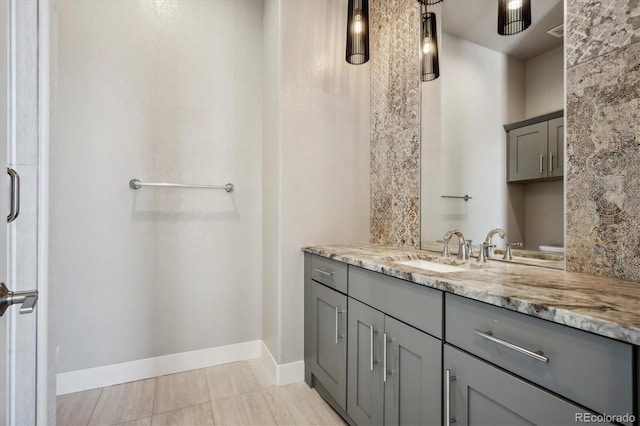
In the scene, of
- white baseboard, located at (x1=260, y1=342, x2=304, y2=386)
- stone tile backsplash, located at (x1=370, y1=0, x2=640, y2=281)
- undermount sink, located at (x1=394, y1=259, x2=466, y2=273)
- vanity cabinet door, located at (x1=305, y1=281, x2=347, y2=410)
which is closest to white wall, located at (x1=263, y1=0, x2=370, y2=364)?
white baseboard, located at (x1=260, y1=342, x2=304, y2=386)

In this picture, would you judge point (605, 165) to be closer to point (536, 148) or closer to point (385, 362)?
point (536, 148)

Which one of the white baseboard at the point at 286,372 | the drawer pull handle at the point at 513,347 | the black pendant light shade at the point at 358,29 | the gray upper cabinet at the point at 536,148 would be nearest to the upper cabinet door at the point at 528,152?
the gray upper cabinet at the point at 536,148

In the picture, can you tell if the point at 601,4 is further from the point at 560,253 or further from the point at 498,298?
the point at 498,298

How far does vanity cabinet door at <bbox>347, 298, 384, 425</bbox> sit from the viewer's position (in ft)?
4.09

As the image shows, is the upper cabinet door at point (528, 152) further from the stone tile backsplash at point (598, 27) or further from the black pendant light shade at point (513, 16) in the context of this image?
the black pendant light shade at point (513, 16)

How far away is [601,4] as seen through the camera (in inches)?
40.3

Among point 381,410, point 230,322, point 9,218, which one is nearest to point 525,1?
point 381,410

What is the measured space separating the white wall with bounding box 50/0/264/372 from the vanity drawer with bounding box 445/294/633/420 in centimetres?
163

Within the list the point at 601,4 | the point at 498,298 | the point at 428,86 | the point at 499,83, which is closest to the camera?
the point at 498,298

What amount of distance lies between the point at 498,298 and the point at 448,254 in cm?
79

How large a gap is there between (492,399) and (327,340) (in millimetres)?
953

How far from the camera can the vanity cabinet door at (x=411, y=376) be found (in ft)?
3.24

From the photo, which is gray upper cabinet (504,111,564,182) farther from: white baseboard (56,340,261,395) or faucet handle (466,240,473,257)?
white baseboard (56,340,261,395)

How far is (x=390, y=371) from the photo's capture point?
46.5 inches
